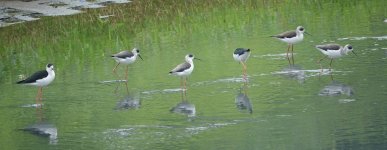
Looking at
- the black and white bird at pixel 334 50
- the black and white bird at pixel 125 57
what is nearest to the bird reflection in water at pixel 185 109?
the black and white bird at pixel 125 57

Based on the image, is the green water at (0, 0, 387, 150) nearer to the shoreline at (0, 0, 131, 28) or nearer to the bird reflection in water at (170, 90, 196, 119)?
the bird reflection in water at (170, 90, 196, 119)

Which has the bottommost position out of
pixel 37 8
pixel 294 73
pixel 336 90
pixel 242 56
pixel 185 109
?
pixel 185 109

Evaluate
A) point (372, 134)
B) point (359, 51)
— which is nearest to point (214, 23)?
point (359, 51)

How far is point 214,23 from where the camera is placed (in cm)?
3197

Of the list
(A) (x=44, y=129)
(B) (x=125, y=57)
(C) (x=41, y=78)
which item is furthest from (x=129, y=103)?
(B) (x=125, y=57)

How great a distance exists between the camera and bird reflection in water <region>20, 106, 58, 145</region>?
17.5 metres

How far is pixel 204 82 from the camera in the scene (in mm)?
21781

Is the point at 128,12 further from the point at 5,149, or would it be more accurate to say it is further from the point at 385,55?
the point at 5,149

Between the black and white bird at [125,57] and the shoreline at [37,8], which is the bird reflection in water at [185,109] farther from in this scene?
the shoreline at [37,8]

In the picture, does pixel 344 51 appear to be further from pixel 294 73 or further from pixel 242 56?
pixel 242 56

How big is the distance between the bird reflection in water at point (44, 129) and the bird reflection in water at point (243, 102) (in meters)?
3.48

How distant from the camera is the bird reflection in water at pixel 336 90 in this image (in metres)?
19.4

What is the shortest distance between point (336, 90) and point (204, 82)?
3.27 meters

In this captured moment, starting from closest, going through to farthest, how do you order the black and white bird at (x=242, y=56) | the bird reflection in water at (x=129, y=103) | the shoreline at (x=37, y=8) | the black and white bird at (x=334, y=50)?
the bird reflection in water at (x=129, y=103)
the black and white bird at (x=334, y=50)
the black and white bird at (x=242, y=56)
the shoreline at (x=37, y=8)
